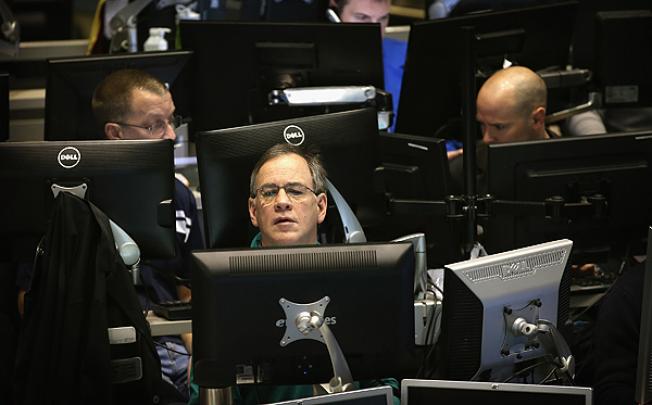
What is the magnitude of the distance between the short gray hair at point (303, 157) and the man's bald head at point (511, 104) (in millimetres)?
1076

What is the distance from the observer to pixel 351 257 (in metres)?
2.44

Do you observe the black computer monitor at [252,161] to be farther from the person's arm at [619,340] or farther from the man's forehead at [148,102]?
the person's arm at [619,340]

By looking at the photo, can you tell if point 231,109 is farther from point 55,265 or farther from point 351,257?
point 351,257

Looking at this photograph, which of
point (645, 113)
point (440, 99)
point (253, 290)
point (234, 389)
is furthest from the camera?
point (645, 113)

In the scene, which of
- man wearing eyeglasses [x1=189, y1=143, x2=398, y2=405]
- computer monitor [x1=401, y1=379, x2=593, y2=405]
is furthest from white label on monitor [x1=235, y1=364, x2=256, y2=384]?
man wearing eyeglasses [x1=189, y1=143, x2=398, y2=405]

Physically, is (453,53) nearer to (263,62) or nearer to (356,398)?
(263,62)

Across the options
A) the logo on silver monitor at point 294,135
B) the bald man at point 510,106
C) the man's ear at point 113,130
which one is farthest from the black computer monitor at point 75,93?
the bald man at point 510,106

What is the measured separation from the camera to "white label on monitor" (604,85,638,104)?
437 centimetres

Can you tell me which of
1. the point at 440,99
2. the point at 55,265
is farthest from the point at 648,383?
the point at 440,99

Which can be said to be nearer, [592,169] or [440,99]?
[592,169]

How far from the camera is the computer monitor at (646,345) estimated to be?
2467 mm

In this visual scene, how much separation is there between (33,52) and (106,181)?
2.84 meters

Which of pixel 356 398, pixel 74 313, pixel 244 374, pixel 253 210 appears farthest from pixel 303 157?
pixel 356 398

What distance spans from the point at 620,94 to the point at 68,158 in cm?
225
